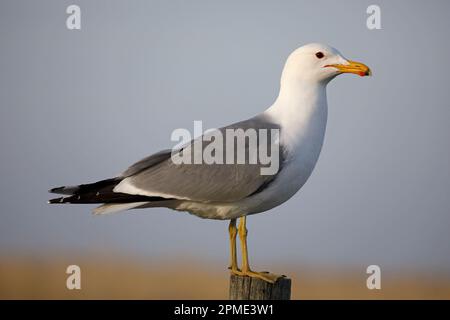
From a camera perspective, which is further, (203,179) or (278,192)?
(203,179)

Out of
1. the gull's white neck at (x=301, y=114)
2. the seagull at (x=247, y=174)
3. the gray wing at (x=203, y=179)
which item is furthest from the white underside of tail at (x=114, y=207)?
the gull's white neck at (x=301, y=114)

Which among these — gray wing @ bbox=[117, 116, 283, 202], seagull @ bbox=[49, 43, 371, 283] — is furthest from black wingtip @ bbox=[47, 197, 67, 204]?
gray wing @ bbox=[117, 116, 283, 202]

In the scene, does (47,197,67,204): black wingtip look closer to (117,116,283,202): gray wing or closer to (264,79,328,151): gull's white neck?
(117,116,283,202): gray wing

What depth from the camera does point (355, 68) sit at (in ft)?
17.9

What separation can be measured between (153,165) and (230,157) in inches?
25.1

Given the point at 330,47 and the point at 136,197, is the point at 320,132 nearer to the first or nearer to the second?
the point at 330,47

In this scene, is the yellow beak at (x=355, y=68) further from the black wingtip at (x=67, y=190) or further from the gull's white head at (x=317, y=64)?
the black wingtip at (x=67, y=190)

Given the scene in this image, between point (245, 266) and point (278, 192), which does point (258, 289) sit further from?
point (278, 192)

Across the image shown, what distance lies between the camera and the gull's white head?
5500 millimetres

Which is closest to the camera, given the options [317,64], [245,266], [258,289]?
[258,289]

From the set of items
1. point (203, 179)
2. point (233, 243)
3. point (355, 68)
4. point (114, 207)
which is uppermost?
point (355, 68)

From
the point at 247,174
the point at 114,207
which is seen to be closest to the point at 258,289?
the point at 247,174

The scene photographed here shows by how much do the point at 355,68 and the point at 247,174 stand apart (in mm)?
1239

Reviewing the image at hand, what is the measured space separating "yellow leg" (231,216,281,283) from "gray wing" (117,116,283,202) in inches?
15.0
